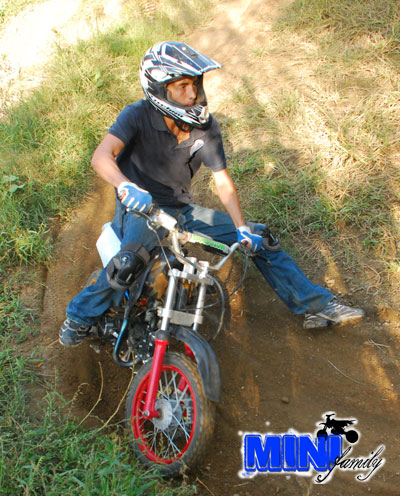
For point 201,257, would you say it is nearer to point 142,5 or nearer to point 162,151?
point 162,151

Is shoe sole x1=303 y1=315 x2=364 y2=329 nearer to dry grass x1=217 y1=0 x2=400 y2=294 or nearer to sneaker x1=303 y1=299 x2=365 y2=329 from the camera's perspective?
sneaker x1=303 y1=299 x2=365 y2=329

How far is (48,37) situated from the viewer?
8492 millimetres

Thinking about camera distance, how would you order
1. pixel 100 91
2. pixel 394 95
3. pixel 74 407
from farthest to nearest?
pixel 100 91 → pixel 394 95 → pixel 74 407

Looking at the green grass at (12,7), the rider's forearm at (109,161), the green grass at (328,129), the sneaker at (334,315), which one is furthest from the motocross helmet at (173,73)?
the green grass at (12,7)

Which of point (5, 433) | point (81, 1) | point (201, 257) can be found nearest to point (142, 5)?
point (81, 1)

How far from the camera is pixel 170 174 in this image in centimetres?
366

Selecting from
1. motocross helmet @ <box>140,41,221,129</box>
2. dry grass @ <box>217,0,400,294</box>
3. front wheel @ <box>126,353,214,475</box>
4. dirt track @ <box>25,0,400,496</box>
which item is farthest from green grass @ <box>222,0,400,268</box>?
front wheel @ <box>126,353,214,475</box>

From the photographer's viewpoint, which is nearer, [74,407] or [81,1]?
[74,407]

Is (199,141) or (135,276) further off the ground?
(199,141)

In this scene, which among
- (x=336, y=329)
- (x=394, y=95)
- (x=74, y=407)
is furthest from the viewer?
(x=394, y=95)

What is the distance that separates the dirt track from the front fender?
625 mm

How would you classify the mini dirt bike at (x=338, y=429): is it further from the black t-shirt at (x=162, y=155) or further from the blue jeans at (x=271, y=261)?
the black t-shirt at (x=162, y=155)

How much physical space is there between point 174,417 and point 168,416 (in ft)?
0.22

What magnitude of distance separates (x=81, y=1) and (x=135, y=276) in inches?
332
